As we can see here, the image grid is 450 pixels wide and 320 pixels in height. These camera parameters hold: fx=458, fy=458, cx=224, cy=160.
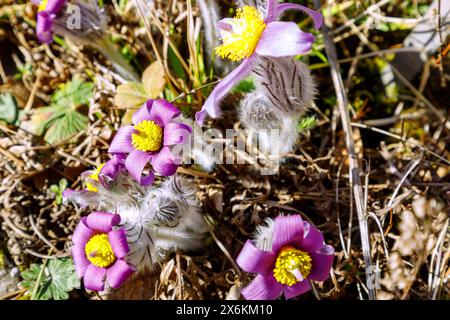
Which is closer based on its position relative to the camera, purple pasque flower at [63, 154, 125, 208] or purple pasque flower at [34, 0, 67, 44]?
purple pasque flower at [63, 154, 125, 208]

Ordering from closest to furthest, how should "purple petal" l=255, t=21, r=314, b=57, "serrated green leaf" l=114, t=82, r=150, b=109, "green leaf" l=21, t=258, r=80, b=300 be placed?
1. "purple petal" l=255, t=21, r=314, b=57
2. "green leaf" l=21, t=258, r=80, b=300
3. "serrated green leaf" l=114, t=82, r=150, b=109

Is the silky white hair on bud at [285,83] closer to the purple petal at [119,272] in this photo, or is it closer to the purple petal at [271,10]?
the purple petal at [271,10]

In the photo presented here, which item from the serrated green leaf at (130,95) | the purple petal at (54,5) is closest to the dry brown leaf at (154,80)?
the serrated green leaf at (130,95)

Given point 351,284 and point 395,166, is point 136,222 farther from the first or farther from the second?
point 395,166

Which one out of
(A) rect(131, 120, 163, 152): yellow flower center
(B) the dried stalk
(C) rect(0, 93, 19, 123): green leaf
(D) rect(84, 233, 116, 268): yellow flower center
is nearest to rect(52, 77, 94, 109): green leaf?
(C) rect(0, 93, 19, 123): green leaf

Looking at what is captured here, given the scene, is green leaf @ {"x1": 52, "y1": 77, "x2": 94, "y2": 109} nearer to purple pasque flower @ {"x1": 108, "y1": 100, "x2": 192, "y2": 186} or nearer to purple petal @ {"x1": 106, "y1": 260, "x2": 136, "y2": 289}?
purple pasque flower @ {"x1": 108, "y1": 100, "x2": 192, "y2": 186}

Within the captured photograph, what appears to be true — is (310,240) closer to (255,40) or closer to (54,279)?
(255,40)
